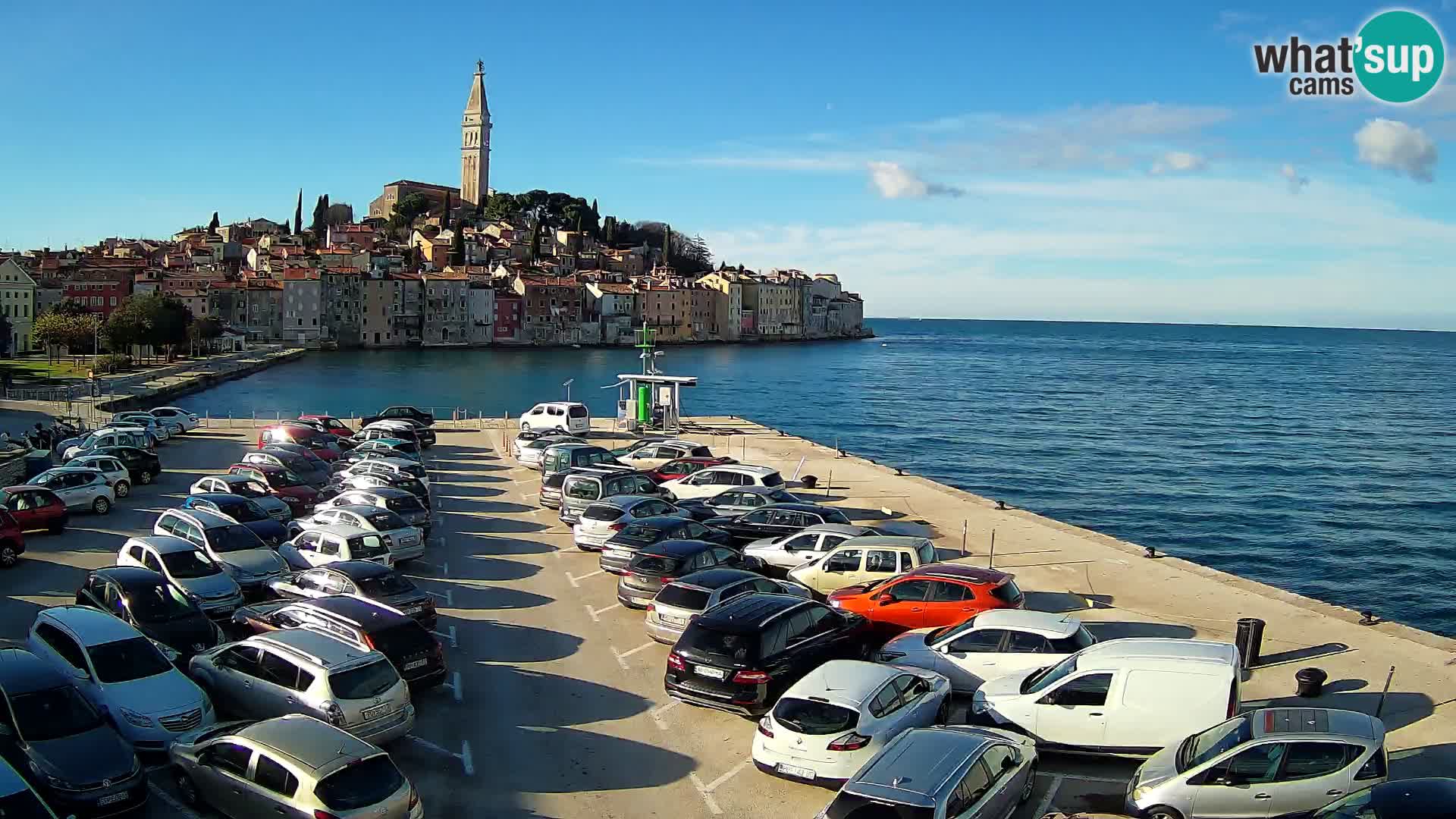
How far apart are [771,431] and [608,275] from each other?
143513 millimetres

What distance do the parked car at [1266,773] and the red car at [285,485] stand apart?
1802 cm

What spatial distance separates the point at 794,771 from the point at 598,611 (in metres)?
7.06

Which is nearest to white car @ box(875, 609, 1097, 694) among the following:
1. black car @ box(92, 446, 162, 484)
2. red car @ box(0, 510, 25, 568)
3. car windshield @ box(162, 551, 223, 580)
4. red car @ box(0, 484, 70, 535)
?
car windshield @ box(162, 551, 223, 580)

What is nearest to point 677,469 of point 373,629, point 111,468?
point 111,468

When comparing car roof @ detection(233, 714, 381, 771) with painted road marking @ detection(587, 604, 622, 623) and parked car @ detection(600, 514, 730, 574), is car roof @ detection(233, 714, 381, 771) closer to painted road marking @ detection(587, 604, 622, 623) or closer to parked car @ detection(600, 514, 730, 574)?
painted road marking @ detection(587, 604, 622, 623)

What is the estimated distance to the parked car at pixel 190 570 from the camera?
1474 cm

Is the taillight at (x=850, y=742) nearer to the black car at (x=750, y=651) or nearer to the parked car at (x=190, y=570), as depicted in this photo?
the black car at (x=750, y=651)

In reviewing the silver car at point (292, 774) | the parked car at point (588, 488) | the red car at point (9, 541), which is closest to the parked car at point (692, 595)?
the silver car at point (292, 774)

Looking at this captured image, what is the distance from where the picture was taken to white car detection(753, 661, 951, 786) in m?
9.77

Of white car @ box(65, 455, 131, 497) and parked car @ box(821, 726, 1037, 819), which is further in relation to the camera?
white car @ box(65, 455, 131, 497)

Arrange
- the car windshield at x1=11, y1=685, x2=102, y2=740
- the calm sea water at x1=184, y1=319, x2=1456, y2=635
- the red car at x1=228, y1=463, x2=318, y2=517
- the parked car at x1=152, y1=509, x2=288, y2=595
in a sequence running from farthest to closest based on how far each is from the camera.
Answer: the calm sea water at x1=184, y1=319, x2=1456, y2=635 → the red car at x1=228, y1=463, x2=318, y2=517 → the parked car at x1=152, y1=509, x2=288, y2=595 → the car windshield at x1=11, y1=685, x2=102, y2=740

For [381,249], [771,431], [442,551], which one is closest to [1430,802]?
[442,551]

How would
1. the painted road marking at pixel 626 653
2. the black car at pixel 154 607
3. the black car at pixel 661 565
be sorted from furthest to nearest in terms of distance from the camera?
1. the black car at pixel 661 565
2. the painted road marking at pixel 626 653
3. the black car at pixel 154 607

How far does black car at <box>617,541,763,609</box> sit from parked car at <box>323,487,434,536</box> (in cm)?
575
